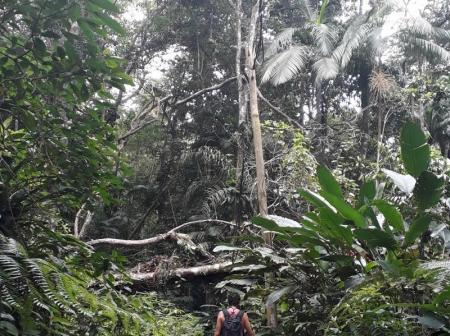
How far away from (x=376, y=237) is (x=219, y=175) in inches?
272

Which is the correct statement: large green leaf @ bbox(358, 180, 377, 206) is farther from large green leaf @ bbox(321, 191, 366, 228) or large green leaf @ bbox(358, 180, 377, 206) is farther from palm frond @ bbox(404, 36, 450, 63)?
palm frond @ bbox(404, 36, 450, 63)

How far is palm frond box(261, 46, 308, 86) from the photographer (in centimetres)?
1017

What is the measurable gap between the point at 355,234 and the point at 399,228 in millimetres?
344

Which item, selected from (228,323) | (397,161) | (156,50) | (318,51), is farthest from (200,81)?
(228,323)

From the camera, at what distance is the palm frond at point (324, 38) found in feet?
35.5

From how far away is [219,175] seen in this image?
30.6 ft

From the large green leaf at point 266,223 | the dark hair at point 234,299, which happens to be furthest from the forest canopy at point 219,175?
the dark hair at point 234,299

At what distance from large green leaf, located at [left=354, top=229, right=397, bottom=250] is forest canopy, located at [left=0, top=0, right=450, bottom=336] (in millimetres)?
13

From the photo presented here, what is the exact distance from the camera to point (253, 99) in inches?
200

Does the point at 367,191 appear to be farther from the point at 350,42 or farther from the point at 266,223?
the point at 350,42

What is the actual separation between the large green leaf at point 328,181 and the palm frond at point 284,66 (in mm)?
7437

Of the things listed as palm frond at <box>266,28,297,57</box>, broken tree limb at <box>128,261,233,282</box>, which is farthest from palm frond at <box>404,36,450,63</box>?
broken tree limb at <box>128,261,233,282</box>

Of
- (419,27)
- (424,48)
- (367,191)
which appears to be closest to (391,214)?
(367,191)

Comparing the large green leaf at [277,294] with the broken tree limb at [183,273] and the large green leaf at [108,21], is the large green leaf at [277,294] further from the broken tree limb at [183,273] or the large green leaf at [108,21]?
the broken tree limb at [183,273]
